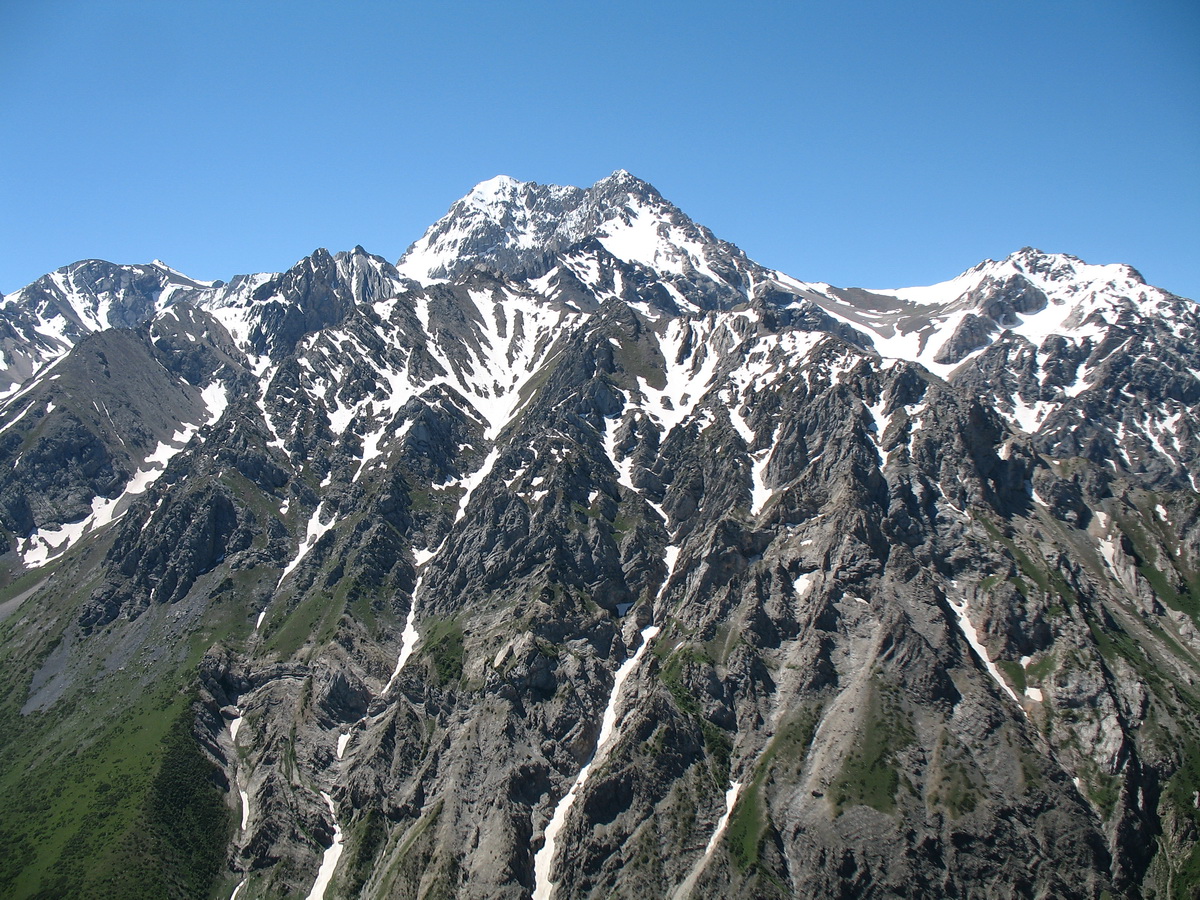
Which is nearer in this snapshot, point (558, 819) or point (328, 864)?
point (558, 819)

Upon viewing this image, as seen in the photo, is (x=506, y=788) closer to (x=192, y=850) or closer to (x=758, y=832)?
(x=758, y=832)

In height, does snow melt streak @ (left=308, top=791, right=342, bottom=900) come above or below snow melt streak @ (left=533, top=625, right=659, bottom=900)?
below

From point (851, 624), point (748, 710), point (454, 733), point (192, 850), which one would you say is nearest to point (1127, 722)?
point (851, 624)

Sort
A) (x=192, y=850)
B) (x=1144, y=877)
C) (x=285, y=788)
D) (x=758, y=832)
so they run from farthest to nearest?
(x=285, y=788) < (x=192, y=850) < (x=758, y=832) < (x=1144, y=877)

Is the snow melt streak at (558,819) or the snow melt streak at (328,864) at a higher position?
the snow melt streak at (558,819)

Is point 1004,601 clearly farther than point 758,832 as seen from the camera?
Yes

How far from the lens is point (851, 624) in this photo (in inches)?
7840

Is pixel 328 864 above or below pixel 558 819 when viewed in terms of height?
below

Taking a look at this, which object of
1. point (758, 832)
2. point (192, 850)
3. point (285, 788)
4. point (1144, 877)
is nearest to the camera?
point (1144, 877)

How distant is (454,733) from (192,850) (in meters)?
60.8

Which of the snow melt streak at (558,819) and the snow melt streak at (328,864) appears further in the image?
the snow melt streak at (328,864)

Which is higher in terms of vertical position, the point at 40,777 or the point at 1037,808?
the point at 1037,808

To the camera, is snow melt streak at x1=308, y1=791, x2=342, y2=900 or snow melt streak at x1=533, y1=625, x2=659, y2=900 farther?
snow melt streak at x1=308, y1=791, x2=342, y2=900


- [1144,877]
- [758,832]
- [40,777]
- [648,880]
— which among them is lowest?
[40,777]
